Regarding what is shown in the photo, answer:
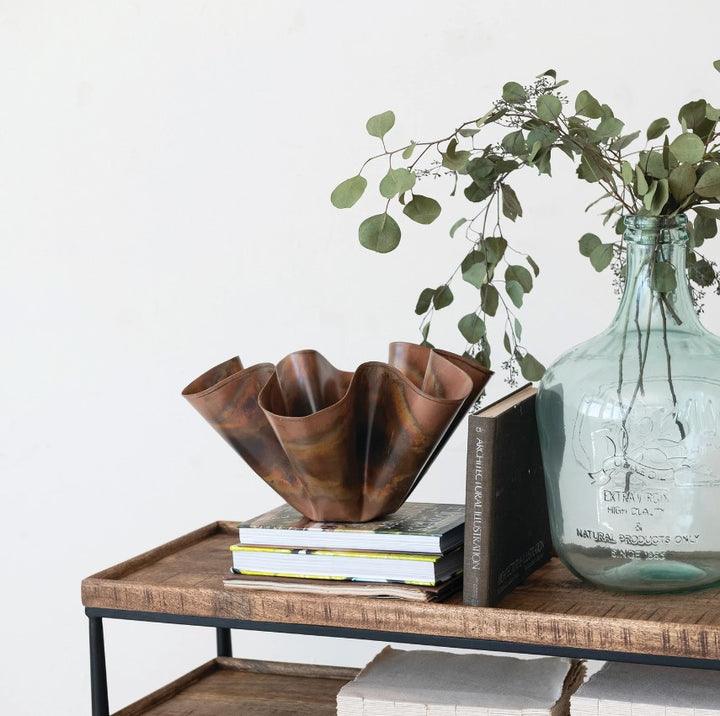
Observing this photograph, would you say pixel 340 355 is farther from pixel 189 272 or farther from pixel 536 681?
pixel 536 681

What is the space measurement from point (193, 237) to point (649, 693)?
140 cm

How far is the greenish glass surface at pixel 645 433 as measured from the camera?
1.10m

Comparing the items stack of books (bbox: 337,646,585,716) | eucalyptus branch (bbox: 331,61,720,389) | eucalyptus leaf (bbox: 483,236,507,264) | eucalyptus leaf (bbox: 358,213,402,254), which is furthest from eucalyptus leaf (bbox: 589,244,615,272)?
stack of books (bbox: 337,646,585,716)

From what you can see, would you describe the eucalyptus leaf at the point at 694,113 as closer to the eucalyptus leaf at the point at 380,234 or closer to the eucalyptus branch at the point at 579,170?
the eucalyptus branch at the point at 579,170

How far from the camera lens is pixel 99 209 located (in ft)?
7.64

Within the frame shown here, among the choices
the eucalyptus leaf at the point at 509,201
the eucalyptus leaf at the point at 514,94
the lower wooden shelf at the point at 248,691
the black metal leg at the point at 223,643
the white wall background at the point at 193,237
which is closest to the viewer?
the eucalyptus leaf at the point at 514,94

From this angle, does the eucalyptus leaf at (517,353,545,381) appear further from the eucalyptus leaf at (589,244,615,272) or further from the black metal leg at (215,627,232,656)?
the black metal leg at (215,627,232,656)

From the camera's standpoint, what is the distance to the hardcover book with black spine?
1.13m

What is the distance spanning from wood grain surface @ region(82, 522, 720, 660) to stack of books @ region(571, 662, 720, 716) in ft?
0.32

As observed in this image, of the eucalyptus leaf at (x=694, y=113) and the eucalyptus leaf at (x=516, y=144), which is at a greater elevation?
the eucalyptus leaf at (x=694, y=113)

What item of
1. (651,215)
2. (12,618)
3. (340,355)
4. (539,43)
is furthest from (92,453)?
(651,215)

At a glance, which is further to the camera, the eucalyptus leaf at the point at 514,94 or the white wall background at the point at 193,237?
the white wall background at the point at 193,237

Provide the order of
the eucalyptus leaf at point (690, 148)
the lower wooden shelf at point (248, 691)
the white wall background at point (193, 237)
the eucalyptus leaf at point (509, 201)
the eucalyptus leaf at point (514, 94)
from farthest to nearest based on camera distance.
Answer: the white wall background at point (193, 237) → the lower wooden shelf at point (248, 691) → the eucalyptus leaf at point (509, 201) → the eucalyptus leaf at point (514, 94) → the eucalyptus leaf at point (690, 148)

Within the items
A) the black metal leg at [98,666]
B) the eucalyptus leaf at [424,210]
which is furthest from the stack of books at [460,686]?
the eucalyptus leaf at [424,210]
